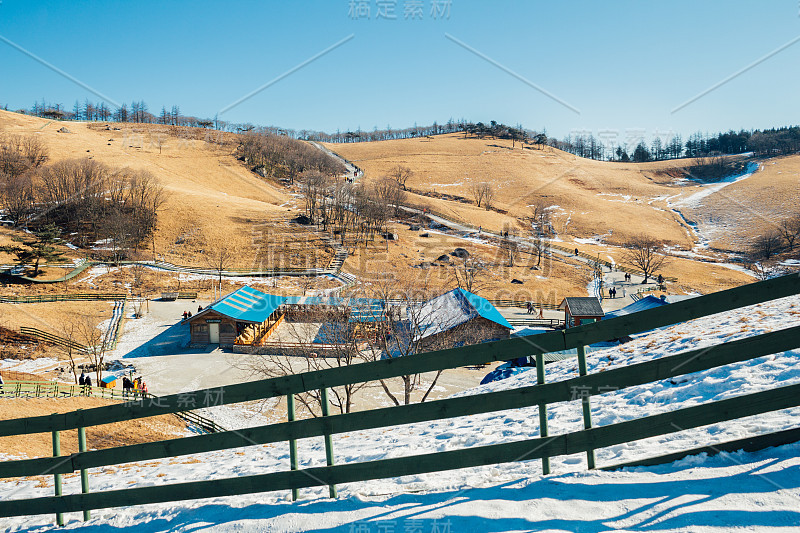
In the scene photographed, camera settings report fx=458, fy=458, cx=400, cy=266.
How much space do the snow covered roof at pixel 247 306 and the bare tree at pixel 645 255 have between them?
1732 inches

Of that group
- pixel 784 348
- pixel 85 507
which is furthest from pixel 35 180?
pixel 784 348

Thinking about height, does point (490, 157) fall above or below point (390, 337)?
above

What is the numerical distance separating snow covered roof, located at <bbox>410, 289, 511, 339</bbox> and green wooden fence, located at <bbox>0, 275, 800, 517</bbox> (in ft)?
71.6

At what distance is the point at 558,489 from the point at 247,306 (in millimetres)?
33902

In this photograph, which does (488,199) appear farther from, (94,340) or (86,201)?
(94,340)

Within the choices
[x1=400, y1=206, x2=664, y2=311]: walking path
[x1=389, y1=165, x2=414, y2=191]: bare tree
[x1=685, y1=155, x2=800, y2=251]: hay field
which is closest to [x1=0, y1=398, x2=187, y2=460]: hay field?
[x1=400, y1=206, x2=664, y2=311]: walking path

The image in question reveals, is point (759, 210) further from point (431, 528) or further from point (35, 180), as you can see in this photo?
point (35, 180)

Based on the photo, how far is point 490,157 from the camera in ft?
494

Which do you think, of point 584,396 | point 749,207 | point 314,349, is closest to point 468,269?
point 314,349

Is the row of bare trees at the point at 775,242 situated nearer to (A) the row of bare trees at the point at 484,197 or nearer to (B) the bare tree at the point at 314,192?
(A) the row of bare trees at the point at 484,197

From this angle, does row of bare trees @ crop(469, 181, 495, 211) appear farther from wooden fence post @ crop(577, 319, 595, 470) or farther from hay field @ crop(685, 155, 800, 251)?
wooden fence post @ crop(577, 319, 595, 470)

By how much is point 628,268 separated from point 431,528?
67912mm

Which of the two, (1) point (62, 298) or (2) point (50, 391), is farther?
(1) point (62, 298)

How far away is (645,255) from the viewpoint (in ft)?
212
